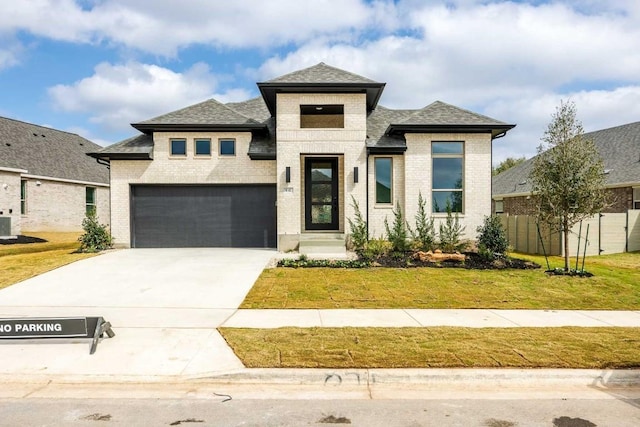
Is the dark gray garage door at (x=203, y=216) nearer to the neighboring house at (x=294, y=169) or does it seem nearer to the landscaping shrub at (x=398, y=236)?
the neighboring house at (x=294, y=169)

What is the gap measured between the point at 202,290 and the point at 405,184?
30.0ft

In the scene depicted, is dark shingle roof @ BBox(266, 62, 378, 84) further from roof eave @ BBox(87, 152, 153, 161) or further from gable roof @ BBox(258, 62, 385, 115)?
roof eave @ BBox(87, 152, 153, 161)

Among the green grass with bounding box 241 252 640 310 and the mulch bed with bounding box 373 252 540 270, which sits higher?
the mulch bed with bounding box 373 252 540 270

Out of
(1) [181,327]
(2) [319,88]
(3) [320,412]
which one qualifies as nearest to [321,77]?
(2) [319,88]

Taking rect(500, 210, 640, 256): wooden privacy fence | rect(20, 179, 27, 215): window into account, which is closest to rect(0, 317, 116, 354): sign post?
rect(500, 210, 640, 256): wooden privacy fence

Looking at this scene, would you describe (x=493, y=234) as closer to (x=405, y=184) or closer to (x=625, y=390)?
(x=405, y=184)

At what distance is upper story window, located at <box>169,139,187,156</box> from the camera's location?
16.8 metres

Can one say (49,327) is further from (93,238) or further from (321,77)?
(321,77)

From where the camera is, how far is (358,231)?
15117 mm

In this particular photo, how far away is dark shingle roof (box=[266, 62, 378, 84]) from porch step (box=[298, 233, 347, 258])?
5802 millimetres

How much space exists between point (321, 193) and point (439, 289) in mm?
8154

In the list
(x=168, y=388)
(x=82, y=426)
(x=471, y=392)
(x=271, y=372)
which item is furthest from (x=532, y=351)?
(x=82, y=426)

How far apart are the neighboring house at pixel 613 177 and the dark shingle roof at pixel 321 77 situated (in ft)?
33.2

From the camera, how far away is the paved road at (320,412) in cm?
404
